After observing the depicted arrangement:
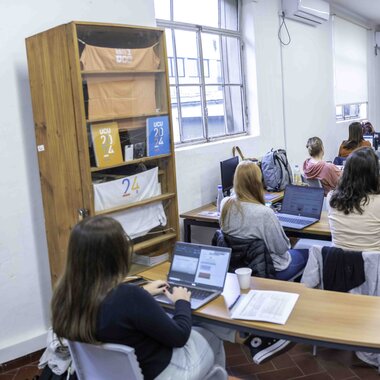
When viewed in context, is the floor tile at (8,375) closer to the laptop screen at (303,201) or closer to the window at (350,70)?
the laptop screen at (303,201)

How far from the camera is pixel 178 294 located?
2076mm

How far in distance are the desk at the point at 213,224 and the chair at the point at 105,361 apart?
76.8 inches

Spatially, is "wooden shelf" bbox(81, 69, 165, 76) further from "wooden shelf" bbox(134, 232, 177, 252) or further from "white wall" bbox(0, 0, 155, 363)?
"wooden shelf" bbox(134, 232, 177, 252)

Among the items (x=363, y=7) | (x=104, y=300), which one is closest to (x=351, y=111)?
(x=363, y=7)

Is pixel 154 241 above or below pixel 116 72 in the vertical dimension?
below

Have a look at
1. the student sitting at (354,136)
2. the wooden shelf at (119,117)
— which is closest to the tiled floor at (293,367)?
the wooden shelf at (119,117)

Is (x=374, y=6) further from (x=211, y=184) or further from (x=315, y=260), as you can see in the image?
(x=315, y=260)

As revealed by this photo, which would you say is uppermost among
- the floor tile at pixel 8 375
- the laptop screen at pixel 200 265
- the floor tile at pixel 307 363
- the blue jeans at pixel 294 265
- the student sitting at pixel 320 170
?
the student sitting at pixel 320 170

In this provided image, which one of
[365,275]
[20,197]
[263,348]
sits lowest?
[263,348]

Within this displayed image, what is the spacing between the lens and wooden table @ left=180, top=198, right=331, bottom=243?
3.27 metres

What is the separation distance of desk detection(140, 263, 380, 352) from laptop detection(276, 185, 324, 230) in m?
1.33

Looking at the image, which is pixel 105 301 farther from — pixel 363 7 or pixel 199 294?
pixel 363 7

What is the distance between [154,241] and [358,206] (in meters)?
1.44

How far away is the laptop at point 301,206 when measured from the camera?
351 cm
